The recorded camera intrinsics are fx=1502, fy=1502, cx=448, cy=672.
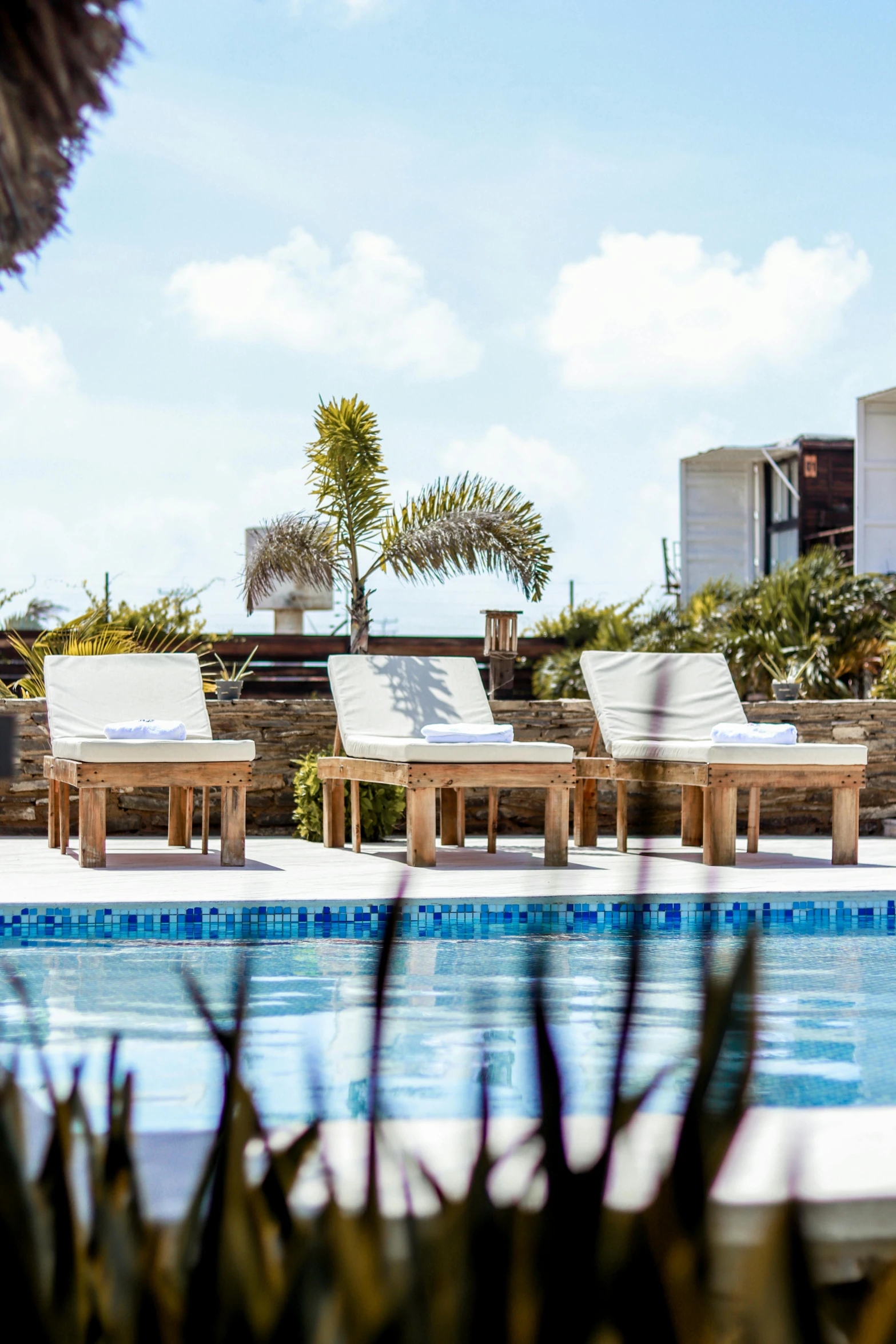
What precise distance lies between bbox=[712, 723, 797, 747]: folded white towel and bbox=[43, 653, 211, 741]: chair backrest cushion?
8.66 ft

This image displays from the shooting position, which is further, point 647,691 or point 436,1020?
point 647,691

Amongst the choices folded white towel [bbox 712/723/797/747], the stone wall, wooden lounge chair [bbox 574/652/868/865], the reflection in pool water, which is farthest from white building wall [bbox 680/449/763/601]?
the reflection in pool water

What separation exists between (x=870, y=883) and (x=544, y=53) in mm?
4192

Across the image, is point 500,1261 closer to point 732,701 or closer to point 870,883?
point 870,883

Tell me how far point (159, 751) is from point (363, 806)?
6.13 ft

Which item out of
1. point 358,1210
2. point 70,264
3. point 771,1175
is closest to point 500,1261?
point 358,1210

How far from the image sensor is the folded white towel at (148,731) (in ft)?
24.0

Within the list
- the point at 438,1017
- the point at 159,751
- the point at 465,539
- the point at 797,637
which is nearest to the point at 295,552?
the point at 465,539

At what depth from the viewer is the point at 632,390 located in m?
19.3

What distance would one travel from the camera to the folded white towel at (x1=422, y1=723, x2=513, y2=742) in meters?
7.23

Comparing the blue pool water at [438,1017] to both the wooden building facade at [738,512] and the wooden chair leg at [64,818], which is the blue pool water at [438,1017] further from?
the wooden building facade at [738,512]

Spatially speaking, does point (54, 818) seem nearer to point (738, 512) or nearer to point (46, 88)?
point (46, 88)

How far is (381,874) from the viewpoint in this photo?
22.2 ft

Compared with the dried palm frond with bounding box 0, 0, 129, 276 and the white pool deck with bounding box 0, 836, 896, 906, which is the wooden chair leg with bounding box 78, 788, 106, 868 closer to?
the white pool deck with bounding box 0, 836, 896, 906
